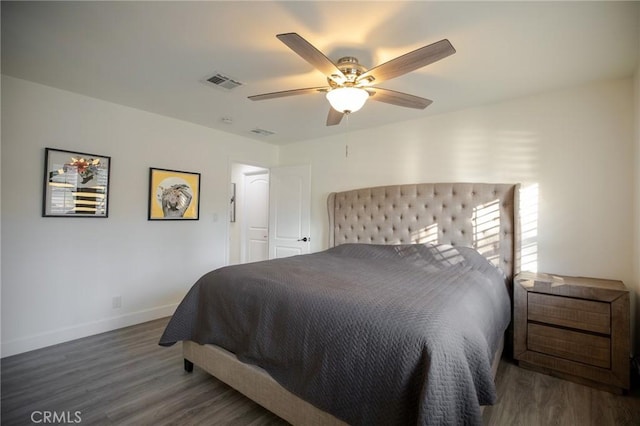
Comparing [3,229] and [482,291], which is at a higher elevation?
[3,229]

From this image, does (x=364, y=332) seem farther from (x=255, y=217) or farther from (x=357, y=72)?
(x=255, y=217)

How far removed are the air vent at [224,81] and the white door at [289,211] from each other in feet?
6.50

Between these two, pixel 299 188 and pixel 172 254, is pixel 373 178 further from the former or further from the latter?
pixel 172 254

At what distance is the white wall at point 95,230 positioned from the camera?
2.58m

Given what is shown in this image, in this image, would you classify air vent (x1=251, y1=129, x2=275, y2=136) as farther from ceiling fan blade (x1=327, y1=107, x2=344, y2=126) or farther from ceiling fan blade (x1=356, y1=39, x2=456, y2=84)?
ceiling fan blade (x1=356, y1=39, x2=456, y2=84)

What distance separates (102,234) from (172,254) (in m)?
0.80

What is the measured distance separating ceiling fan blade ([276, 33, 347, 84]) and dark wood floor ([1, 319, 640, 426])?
2.22 meters

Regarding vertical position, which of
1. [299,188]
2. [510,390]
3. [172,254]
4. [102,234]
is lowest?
[510,390]

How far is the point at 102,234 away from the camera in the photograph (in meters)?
3.09

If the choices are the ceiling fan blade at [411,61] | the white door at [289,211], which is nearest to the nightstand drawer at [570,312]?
the ceiling fan blade at [411,61]

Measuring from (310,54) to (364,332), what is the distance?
151 centimetres

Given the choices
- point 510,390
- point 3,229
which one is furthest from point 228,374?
point 3,229

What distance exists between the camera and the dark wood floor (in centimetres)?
180

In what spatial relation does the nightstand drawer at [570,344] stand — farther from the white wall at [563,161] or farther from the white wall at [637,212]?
the white wall at [563,161]
